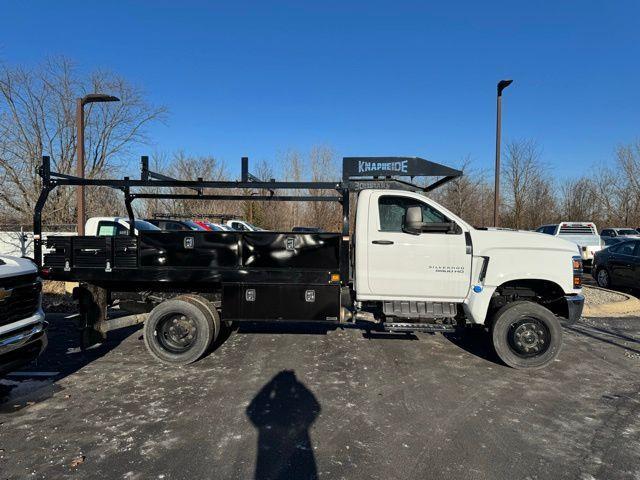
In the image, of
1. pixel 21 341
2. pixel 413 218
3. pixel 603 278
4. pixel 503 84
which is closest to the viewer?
pixel 21 341

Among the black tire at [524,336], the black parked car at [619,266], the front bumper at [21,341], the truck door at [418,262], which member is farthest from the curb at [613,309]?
the front bumper at [21,341]

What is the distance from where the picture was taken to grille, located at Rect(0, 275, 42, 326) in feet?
13.3

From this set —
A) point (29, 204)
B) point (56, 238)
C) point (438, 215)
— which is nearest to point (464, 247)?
point (438, 215)

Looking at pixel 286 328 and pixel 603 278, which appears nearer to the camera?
pixel 286 328

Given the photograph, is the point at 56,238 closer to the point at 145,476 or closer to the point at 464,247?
the point at 145,476

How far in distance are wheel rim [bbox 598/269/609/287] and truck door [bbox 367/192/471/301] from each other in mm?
9492

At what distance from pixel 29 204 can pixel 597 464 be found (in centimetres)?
2186

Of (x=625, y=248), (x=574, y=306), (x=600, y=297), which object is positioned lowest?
(x=600, y=297)

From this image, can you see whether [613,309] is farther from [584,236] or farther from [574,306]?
[584,236]

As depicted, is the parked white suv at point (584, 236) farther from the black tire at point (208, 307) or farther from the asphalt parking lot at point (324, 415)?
the black tire at point (208, 307)

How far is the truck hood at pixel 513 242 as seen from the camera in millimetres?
5648

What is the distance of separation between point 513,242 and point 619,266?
8634 millimetres

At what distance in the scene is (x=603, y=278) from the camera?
12.8 metres

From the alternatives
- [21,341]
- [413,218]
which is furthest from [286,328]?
[21,341]
